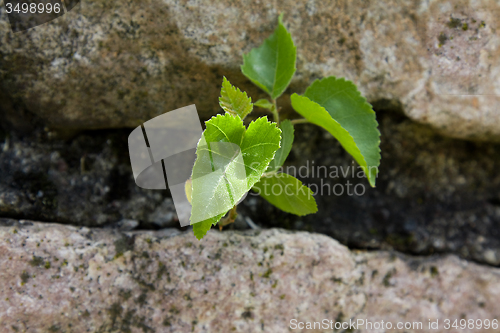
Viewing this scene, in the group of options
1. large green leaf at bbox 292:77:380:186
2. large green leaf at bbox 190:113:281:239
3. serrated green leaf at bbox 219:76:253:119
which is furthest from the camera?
large green leaf at bbox 292:77:380:186

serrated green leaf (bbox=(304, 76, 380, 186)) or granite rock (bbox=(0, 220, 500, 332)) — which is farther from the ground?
serrated green leaf (bbox=(304, 76, 380, 186))

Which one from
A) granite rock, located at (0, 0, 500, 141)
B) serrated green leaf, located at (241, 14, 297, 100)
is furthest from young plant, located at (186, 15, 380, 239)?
granite rock, located at (0, 0, 500, 141)

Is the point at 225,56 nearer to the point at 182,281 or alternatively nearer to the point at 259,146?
the point at 259,146

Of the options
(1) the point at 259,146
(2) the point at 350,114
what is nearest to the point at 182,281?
(1) the point at 259,146

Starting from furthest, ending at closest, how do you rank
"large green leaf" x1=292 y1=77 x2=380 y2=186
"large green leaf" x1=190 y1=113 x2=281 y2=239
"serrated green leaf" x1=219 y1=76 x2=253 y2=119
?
"large green leaf" x1=292 y1=77 x2=380 y2=186, "serrated green leaf" x1=219 y1=76 x2=253 y2=119, "large green leaf" x1=190 y1=113 x2=281 y2=239

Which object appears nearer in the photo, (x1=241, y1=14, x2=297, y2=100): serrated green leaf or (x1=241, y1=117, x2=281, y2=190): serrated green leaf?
(x1=241, y1=117, x2=281, y2=190): serrated green leaf

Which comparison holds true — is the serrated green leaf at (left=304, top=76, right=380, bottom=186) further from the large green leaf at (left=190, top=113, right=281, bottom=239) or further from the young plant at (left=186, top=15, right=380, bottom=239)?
the large green leaf at (left=190, top=113, right=281, bottom=239)

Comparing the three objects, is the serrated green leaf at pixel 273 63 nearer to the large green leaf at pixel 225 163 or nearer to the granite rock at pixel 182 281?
the large green leaf at pixel 225 163

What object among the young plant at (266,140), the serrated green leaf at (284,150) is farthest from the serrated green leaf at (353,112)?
the serrated green leaf at (284,150)
